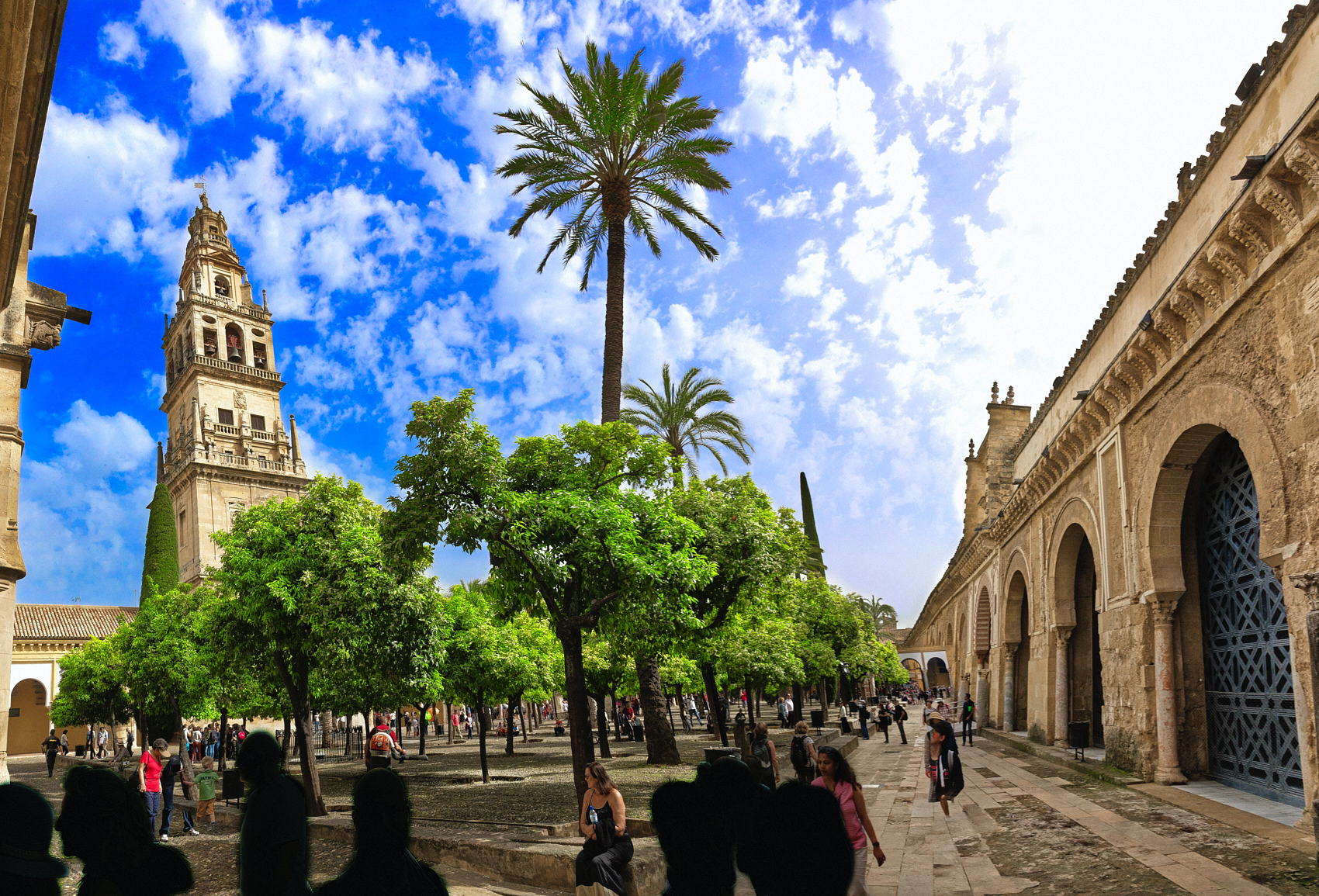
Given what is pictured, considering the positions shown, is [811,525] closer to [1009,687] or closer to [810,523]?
[810,523]

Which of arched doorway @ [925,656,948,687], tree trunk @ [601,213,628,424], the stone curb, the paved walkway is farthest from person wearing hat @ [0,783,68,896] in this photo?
arched doorway @ [925,656,948,687]

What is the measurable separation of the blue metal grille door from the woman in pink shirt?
613cm

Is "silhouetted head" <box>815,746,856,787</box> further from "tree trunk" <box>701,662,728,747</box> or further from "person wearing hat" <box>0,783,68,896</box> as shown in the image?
"tree trunk" <box>701,662,728,747</box>

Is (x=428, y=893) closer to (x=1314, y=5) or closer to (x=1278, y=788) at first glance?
(x=1314, y=5)

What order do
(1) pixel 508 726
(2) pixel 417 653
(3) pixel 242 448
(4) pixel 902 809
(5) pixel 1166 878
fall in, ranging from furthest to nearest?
(3) pixel 242 448 → (1) pixel 508 726 → (2) pixel 417 653 → (4) pixel 902 809 → (5) pixel 1166 878

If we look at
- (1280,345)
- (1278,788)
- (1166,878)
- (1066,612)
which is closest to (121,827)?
(1166,878)

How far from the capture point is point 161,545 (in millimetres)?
51594

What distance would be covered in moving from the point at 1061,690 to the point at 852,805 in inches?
532

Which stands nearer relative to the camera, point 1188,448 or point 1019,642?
point 1188,448

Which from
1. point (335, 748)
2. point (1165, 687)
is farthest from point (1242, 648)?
point (335, 748)

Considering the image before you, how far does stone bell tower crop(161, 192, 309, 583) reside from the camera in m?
51.8

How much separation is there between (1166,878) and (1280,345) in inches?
206

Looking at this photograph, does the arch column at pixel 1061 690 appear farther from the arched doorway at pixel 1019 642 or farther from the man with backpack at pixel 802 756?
the man with backpack at pixel 802 756

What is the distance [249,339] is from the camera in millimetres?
57656
